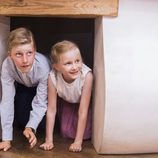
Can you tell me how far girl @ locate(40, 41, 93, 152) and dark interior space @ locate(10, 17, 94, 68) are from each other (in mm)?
647

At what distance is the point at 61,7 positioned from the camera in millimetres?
1489

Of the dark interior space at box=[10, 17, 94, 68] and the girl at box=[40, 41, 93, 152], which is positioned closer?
the girl at box=[40, 41, 93, 152]

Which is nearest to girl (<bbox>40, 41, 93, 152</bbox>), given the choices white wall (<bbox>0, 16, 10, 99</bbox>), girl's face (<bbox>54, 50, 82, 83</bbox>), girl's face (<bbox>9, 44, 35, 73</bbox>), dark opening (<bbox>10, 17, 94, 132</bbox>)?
girl's face (<bbox>54, 50, 82, 83</bbox>)

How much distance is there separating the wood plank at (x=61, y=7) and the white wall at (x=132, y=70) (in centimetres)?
4

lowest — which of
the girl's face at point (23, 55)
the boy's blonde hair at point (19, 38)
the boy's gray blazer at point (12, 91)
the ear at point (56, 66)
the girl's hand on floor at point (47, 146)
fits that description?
the girl's hand on floor at point (47, 146)

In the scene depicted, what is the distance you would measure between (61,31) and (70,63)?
790 mm

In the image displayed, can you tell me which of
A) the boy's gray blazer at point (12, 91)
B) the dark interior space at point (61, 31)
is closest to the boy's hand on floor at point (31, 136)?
the boy's gray blazer at point (12, 91)

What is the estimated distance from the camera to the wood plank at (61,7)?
4.88 feet

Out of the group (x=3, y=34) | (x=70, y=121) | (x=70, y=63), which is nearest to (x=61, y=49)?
(x=70, y=63)

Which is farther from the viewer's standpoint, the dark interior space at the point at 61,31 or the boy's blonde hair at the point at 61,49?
the dark interior space at the point at 61,31

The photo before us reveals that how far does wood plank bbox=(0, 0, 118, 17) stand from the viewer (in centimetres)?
149

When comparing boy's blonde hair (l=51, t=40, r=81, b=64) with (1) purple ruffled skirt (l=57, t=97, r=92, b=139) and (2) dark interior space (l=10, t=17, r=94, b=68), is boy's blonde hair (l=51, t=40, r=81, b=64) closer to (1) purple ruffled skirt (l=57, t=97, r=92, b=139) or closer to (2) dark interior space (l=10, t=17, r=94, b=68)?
(1) purple ruffled skirt (l=57, t=97, r=92, b=139)

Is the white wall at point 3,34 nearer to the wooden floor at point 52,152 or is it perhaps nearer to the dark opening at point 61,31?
the wooden floor at point 52,152

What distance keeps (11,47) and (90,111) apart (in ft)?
1.58
